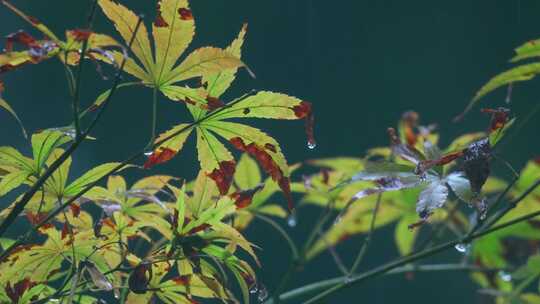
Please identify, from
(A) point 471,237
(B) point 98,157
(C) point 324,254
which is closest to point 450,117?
(C) point 324,254

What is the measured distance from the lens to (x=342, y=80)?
10.4ft

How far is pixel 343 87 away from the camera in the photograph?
124 inches

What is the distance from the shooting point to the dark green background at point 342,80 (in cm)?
263

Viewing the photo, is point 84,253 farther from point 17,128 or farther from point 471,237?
point 17,128

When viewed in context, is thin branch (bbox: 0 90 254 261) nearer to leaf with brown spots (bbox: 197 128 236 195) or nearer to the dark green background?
leaf with brown spots (bbox: 197 128 236 195)

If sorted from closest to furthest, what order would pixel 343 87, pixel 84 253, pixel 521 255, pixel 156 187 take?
pixel 84 253 < pixel 156 187 < pixel 521 255 < pixel 343 87

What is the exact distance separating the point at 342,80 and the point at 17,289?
266 centimetres

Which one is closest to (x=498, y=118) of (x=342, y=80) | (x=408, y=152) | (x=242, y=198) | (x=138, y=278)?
(x=408, y=152)

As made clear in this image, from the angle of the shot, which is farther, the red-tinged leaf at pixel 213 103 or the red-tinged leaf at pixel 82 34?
the red-tinged leaf at pixel 213 103

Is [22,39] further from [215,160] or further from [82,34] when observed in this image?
[215,160]

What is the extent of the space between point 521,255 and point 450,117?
1.98 m

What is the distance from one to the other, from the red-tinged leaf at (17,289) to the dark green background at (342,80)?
193cm

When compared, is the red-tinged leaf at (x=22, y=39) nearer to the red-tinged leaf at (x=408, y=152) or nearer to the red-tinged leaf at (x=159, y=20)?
the red-tinged leaf at (x=159, y=20)

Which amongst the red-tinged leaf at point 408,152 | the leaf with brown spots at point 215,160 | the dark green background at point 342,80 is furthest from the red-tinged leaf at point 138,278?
the dark green background at point 342,80
